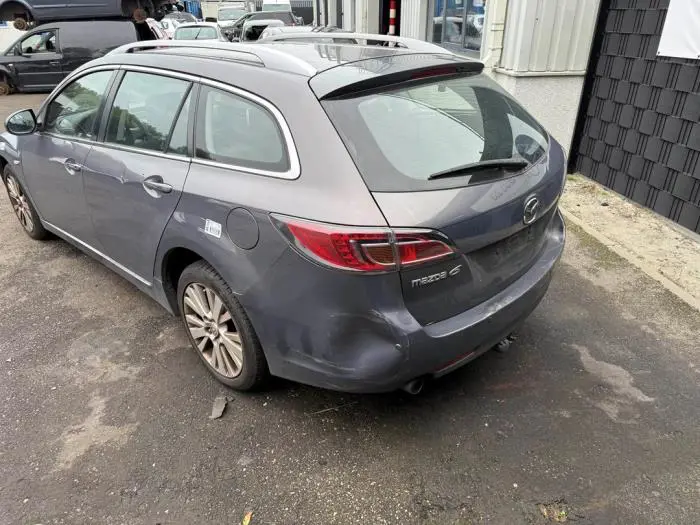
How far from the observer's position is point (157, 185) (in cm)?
273

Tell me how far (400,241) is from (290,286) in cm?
50

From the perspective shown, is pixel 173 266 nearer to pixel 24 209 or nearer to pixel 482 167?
pixel 482 167

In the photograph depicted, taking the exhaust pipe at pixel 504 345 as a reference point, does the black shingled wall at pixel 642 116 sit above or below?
above

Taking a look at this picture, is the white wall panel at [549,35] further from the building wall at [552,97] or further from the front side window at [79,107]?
the front side window at [79,107]

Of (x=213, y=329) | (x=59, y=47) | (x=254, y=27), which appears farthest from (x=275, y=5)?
(x=213, y=329)

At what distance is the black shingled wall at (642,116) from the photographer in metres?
4.57

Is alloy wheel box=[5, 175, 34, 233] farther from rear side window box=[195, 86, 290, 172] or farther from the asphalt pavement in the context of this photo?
rear side window box=[195, 86, 290, 172]

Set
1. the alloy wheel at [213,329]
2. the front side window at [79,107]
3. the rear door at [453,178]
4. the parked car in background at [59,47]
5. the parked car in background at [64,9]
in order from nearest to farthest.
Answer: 1. the rear door at [453,178]
2. the alloy wheel at [213,329]
3. the front side window at [79,107]
4. the parked car in background at [59,47]
5. the parked car in background at [64,9]

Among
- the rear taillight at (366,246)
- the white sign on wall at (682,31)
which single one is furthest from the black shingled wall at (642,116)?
the rear taillight at (366,246)

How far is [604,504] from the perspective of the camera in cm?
221

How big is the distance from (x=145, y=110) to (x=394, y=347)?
2.04 meters

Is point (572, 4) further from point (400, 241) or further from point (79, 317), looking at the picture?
point (79, 317)

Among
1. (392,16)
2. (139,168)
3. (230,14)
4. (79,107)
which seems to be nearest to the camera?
(139,168)

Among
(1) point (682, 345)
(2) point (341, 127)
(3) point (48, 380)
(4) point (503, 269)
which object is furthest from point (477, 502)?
(3) point (48, 380)
